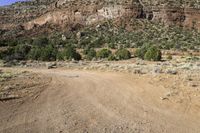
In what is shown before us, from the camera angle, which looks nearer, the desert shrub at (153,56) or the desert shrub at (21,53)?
the desert shrub at (153,56)

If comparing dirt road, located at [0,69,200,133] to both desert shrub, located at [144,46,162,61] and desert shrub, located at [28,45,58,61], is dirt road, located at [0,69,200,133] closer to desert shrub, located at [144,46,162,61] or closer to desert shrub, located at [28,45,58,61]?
desert shrub, located at [144,46,162,61]

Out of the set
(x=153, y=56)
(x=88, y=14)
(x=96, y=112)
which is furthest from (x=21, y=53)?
(x=96, y=112)

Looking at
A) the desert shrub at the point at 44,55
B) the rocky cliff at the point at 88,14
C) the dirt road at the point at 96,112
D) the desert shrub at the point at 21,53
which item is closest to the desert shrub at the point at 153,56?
the desert shrub at the point at 44,55

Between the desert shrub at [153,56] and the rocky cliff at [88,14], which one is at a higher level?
the rocky cliff at [88,14]

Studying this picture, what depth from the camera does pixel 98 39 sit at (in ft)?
222

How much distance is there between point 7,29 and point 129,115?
275 ft

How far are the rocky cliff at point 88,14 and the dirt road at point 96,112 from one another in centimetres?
6200

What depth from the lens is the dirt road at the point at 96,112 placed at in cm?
1038

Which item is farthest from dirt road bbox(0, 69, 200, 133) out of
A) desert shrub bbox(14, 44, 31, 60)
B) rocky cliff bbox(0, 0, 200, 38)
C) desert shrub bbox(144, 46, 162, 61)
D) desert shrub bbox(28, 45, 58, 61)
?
rocky cliff bbox(0, 0, 200, 38)

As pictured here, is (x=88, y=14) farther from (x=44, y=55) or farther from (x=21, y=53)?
(x=44, y=55)

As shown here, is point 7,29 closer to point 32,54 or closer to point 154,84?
point 32,54

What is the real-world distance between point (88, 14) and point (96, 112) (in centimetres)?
7242

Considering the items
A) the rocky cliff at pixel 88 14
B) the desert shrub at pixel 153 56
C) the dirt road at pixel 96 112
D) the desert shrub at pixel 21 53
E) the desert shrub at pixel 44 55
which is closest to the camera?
the dirt road at pixel 96 112

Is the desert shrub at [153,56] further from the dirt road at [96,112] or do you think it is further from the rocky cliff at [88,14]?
the rocky cliff at [88,14]
